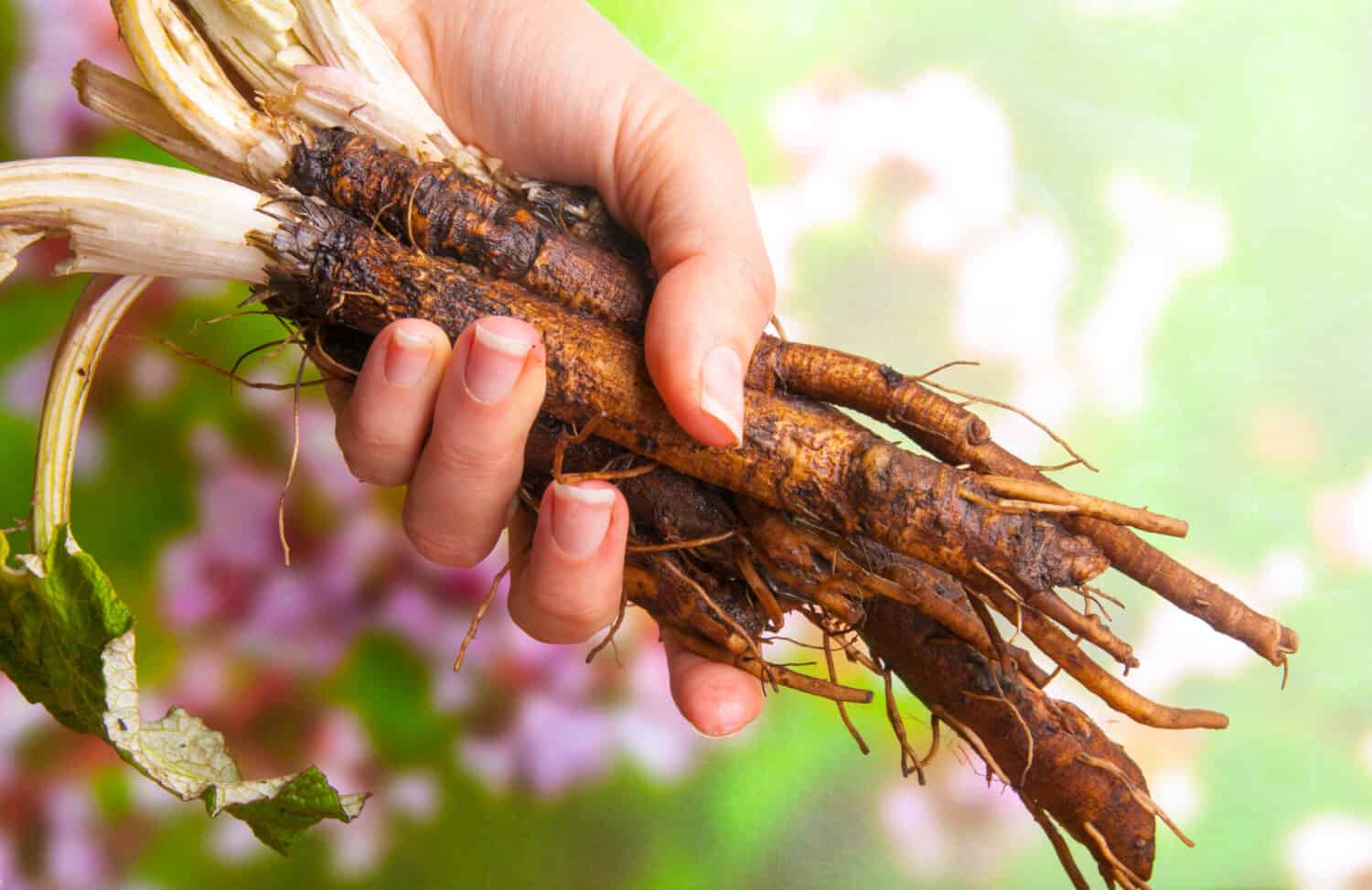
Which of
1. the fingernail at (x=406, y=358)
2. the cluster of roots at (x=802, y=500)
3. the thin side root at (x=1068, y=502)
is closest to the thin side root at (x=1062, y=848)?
the cluster of roots at (x=802, y=500)

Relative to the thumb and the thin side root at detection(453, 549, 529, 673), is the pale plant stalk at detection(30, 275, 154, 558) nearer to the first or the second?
the thin side root at detection(453, 549, 529, 673)

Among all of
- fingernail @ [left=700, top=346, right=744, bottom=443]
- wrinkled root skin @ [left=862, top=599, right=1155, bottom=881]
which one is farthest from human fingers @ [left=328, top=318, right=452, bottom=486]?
wrinkled root skin @ [left=862, top=599, right=1155, bottom=881]

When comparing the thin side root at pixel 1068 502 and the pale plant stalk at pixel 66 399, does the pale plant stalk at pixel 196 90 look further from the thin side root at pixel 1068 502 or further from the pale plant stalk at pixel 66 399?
the thin side root at pixel 1068 502

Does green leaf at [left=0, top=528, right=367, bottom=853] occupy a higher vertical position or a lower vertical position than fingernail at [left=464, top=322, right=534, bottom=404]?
lower

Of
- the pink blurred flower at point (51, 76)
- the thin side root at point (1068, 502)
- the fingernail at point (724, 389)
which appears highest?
the thin side root at point (1068, 502)

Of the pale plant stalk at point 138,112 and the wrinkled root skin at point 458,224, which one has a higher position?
the wrinkled root skin at point 458,224
